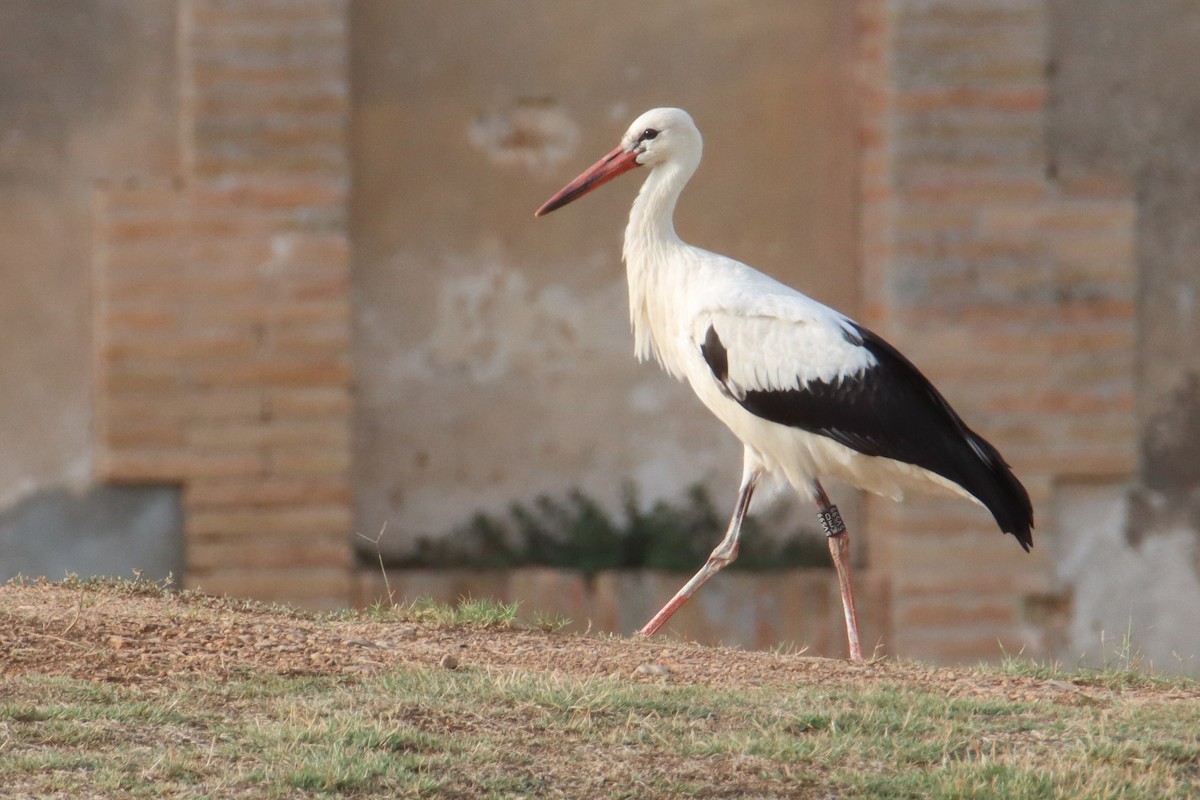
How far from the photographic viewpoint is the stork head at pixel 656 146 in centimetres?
680

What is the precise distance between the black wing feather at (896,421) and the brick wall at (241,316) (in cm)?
273

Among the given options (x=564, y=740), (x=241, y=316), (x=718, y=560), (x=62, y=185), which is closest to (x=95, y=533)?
(x=241, y=316)

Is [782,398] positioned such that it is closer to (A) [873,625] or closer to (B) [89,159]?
(A) [873,625]

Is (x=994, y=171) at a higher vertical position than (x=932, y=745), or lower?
higher

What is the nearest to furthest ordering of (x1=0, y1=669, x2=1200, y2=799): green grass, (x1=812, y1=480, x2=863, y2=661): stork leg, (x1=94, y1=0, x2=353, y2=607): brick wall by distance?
(x1=0, y1=669, x2=1200, y2=799): green grass
(x1=812, y1=480, x2=863, y2=661): stork leg
(x1=94, y1=0, x2=353, y2=607): brick wall

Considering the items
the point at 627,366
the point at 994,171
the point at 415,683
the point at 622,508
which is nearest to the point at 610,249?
the point at 627,366

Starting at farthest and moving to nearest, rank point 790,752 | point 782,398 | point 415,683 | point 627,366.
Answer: point 627,366
point 782,398
point 415,683
point 790,752

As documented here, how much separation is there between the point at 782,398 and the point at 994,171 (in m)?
2.75

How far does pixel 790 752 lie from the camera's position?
4.24 metres

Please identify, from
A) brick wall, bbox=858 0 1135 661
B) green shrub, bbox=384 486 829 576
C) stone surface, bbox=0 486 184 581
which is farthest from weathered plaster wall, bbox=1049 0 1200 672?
stone surface, bbox=0 486 184 581

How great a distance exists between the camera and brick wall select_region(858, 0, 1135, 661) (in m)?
8.49

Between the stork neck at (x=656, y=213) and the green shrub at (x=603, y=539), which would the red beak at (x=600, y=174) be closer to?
the stork neck at (x=656, y=213)

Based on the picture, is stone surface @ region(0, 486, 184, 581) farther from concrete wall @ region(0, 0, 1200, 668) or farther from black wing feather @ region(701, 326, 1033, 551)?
black wing feather @ region(701, 326, 1033, 551)

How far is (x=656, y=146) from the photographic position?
22.4ft
